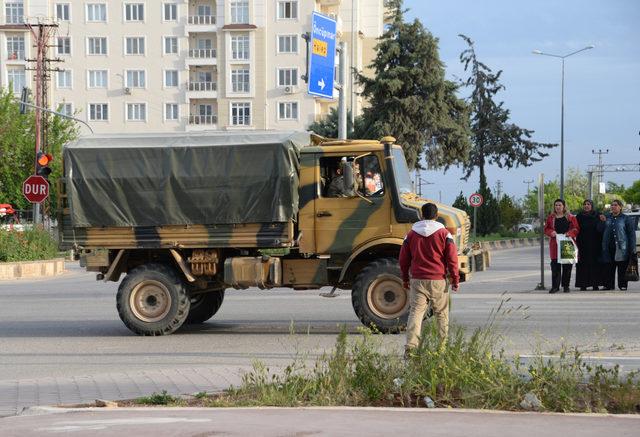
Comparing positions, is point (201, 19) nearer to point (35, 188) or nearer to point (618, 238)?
point (35, 188)

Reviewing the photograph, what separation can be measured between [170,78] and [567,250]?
254 feet

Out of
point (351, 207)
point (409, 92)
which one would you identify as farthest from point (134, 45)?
point (351, 207)

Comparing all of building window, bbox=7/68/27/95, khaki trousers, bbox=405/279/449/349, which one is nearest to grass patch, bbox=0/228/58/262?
khaki trousers, bbox=405/279/449/349

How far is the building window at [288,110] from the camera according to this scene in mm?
95938

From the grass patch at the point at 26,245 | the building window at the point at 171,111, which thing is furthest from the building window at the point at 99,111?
the grass patch at the point at 26,245

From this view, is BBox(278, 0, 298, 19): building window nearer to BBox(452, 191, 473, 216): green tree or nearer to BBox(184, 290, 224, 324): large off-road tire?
BBox(452, 191, 473, 216): green tree

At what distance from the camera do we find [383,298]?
16.1 metres

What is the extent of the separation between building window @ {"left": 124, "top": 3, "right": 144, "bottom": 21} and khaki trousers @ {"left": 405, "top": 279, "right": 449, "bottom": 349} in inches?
3487

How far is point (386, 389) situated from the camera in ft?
30.8

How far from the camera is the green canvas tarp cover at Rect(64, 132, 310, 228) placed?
16453 millimetres

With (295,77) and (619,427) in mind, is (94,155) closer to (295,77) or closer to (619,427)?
(619,427)

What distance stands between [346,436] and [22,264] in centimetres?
2869

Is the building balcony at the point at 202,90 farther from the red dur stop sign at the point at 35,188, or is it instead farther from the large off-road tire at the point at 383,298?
the large off-road tire at the point at 383,298

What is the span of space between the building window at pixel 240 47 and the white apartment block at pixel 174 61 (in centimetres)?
8
